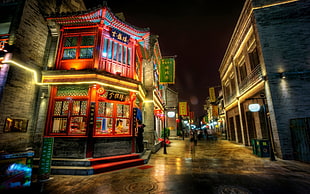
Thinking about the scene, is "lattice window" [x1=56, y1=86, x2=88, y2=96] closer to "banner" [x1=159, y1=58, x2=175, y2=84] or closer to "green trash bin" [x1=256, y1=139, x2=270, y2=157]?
"banner" [x1=159, y1=58, x2=175, y2=84]

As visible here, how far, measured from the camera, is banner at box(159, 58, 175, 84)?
1418 centimetres

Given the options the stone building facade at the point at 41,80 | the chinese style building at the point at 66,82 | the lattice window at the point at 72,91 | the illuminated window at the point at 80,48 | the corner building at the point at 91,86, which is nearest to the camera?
the stone building facade at the point at 41,80

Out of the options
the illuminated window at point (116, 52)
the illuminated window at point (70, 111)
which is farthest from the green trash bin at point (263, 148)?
the illuminated window at point (70, 111)

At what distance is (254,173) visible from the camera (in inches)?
235

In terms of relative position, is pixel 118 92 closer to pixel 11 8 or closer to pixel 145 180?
pixel 145 180

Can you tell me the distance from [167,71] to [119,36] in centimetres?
634

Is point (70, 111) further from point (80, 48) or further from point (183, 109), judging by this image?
point (183, 109)

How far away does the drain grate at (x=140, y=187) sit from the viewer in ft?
14.6

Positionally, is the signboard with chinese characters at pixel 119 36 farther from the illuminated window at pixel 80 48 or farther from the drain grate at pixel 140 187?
the drain grate at pixel 140 187

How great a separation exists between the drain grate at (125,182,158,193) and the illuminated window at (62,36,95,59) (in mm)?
7985

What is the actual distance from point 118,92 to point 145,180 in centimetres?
573

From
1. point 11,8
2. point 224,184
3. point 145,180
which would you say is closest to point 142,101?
point 145,180

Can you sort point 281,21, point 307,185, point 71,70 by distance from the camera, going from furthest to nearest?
point 281,21, point 71,70, point 307,185

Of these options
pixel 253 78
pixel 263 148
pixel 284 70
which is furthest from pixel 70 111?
pixel 253 78
